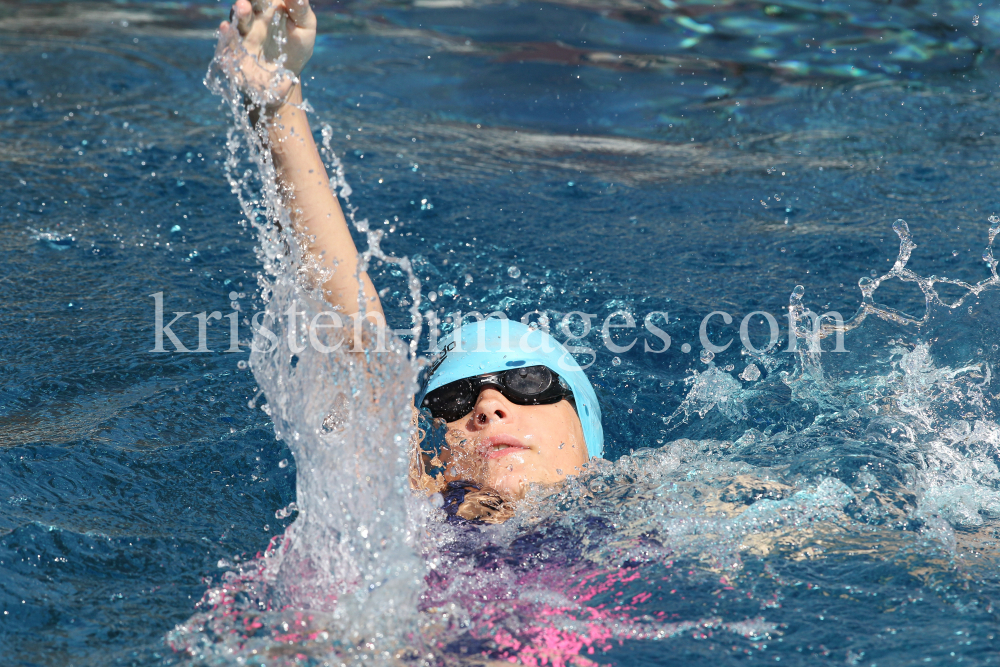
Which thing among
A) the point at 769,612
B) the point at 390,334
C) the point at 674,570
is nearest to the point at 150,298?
the point at 390,334

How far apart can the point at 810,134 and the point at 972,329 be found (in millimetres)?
2771

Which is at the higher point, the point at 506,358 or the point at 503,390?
the point at 506,358

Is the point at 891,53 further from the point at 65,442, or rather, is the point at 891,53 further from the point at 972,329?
the point at 65,442

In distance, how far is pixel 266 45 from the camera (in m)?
2.41

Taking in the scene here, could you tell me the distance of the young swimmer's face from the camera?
2.94m

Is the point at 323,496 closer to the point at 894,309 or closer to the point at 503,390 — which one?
the point at 503,390

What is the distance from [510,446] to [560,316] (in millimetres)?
1597

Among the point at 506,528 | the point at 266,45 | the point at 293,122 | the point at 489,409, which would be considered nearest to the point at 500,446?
the point at 489,409

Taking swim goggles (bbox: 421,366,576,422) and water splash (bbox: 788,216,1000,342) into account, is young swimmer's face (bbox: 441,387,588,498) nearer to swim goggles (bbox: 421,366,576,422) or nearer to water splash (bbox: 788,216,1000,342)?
swim goggles (bbox: 421,366,576,422)

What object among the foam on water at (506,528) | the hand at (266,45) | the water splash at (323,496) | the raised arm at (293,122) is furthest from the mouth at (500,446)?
the hand at (266,45)

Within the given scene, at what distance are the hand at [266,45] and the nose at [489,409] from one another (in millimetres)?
1155

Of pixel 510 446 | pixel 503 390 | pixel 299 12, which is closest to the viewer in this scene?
pixel 299 12

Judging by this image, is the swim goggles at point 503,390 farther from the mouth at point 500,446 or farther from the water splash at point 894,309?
the water splash at point 894,309

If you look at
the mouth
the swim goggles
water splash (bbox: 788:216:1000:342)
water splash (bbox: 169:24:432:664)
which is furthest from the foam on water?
water splash (bbox: 788:216:1000:342)
